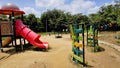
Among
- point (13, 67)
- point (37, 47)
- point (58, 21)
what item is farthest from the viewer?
point (58, 21)

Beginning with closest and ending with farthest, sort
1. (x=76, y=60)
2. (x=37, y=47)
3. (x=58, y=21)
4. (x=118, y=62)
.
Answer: (x=76, y=60) < (x=118, y=62) < (x=37, y=47) < (x=58, y=21)

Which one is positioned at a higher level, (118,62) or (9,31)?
(9,31)

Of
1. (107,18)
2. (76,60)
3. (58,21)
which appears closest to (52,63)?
(76,60)

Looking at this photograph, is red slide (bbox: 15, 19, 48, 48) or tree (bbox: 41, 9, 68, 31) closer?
red slide (bbox: 15, 19, 48, 48)

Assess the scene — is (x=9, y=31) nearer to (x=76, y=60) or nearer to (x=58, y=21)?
(x=76, y=60)

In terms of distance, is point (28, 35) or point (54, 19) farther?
point (54, 19)

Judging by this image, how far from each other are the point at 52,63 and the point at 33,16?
38.0 m

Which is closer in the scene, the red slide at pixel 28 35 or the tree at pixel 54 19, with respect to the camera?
the red slide at pixel 28 35

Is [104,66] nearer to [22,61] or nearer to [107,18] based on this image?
[22,61]

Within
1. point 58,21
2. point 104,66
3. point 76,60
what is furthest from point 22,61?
point 58,21

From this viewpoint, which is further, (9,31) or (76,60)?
(9,31)

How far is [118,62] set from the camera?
39.9ft

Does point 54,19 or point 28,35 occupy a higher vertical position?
point 54,19

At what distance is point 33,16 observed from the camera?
48375 mm
